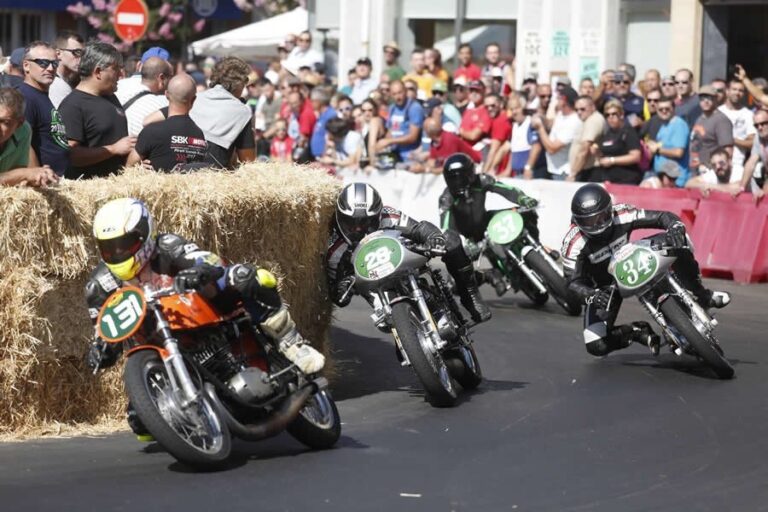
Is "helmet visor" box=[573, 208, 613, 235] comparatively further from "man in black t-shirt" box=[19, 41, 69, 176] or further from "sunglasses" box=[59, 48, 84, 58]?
"sunglasses" box=[59, 48, 84, 58]

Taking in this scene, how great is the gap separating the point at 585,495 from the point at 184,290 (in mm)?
2263

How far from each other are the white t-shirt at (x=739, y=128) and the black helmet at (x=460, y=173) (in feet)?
14.1

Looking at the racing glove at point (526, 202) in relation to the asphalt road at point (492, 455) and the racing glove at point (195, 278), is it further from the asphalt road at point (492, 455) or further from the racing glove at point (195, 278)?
the racing glove at point (195, 278)

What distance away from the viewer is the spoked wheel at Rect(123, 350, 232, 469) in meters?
7.46

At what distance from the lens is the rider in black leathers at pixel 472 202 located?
14258 mm

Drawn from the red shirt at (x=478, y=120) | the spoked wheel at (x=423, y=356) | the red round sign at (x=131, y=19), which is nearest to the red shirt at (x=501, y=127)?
the red shirt at (x=478, y=120)

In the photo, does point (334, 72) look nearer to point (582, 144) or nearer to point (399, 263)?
point (582, 144)

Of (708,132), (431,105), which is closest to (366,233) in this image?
(708,132)

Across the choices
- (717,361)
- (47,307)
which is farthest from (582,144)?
(47,307)

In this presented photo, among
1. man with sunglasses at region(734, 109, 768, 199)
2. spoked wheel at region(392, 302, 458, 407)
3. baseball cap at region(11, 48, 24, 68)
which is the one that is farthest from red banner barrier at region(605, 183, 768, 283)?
spoked wheel at region(392, 302, 458, 407)

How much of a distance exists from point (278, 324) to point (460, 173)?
620 centimetres

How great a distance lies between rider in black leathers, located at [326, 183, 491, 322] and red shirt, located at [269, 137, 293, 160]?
11.6 metres

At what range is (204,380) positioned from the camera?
7930 millimetres

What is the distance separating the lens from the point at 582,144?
17859mm
